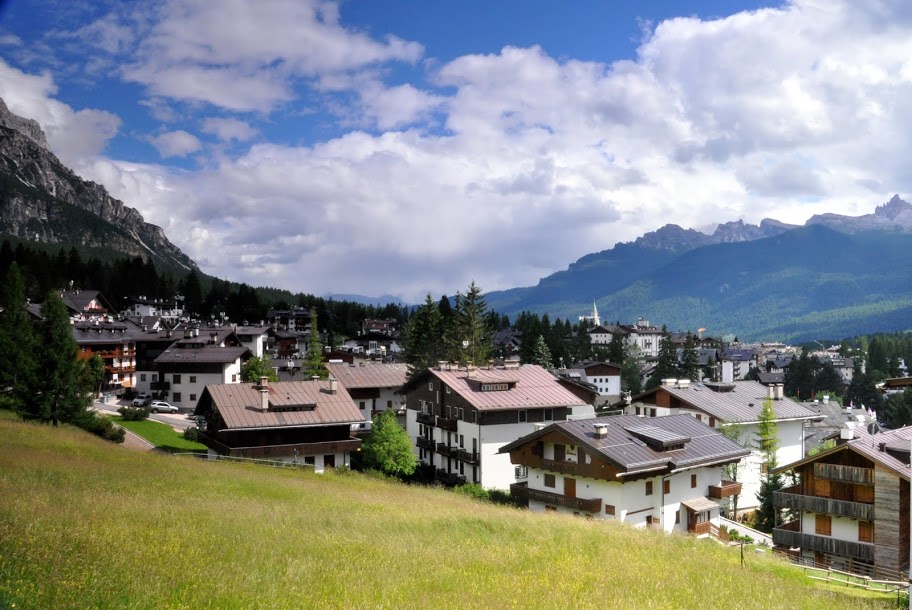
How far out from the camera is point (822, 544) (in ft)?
113

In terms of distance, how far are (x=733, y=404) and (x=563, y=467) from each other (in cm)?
2832

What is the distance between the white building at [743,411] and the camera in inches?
2148

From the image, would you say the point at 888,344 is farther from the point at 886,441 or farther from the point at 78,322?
the point at 78,322

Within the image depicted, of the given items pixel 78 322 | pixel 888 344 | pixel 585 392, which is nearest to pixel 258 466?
pixel 585 392

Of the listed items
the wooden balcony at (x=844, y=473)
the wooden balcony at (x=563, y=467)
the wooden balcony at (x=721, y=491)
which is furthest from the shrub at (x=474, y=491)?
the wooden balcony at (x=844, y=473)

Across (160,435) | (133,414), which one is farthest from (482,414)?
(133,414)

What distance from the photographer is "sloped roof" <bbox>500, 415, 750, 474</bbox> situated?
34438 mm

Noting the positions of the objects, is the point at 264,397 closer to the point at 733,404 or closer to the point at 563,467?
the point at 563,467

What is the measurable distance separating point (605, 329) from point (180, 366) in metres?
138

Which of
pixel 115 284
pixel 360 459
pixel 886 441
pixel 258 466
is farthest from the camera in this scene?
pixel 115 284

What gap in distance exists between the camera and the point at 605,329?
192750 mm

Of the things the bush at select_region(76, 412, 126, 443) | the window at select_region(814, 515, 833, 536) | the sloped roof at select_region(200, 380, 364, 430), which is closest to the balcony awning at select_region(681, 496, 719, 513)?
the window at select_region(814, 515, 833, 536)

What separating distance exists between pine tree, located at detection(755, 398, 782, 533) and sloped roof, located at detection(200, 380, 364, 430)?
27167 millimetres

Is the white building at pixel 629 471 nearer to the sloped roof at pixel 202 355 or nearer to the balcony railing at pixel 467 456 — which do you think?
the balcony railing at pixel 467 456
